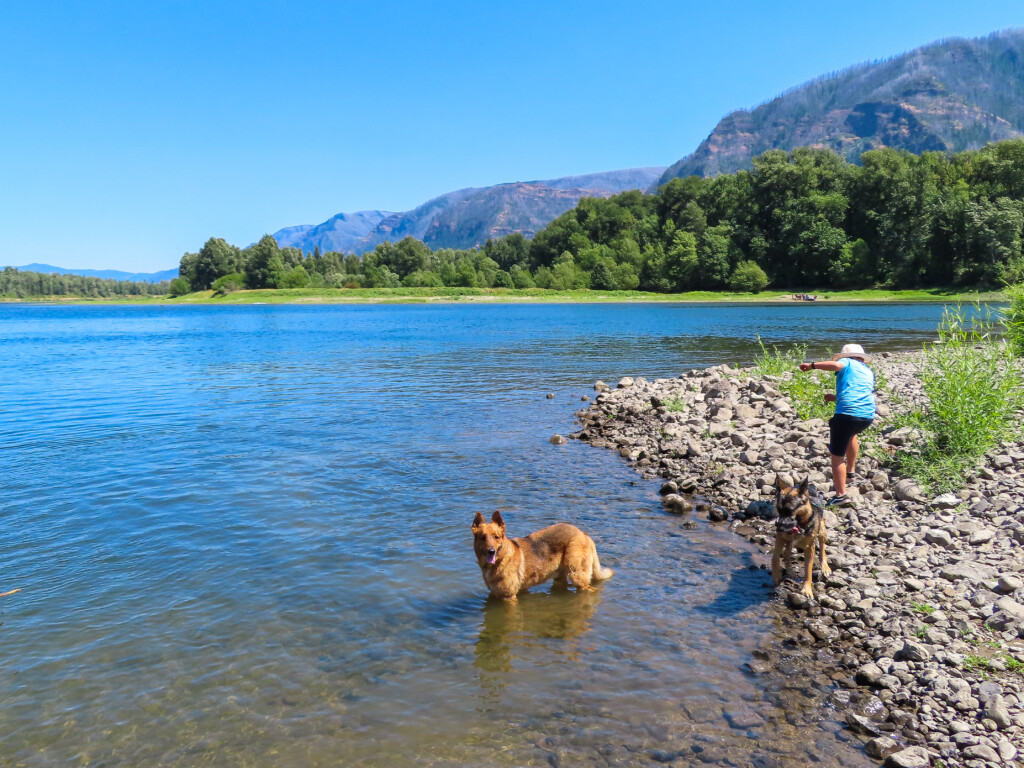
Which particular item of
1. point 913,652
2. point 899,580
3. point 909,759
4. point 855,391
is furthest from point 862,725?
point 855,391

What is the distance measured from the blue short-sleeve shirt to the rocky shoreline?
1.33 m

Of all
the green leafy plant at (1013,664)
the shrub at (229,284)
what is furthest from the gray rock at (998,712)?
the shrub at (229,284)

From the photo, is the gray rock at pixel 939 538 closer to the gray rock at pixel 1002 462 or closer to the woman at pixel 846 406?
the woman at pixel 846 406

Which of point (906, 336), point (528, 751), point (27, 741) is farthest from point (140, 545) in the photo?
point (906, 336)

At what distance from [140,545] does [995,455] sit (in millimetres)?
12924

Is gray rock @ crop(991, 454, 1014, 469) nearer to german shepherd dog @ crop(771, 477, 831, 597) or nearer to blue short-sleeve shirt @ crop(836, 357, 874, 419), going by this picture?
blue short-sleeve shirt @ crop(836, 357, 874, 419)

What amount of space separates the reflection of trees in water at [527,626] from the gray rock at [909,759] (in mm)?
2729

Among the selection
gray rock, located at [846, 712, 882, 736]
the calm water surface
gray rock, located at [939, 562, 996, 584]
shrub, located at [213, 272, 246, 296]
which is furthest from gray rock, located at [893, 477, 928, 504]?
shrub, located at [213, 272, 246, 296]

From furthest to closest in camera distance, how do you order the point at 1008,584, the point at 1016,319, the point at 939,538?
the point at 1016,319 → the point at 939,538 → the point at 1008,584

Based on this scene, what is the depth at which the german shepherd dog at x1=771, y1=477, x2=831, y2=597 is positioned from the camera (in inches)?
282

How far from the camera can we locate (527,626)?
700cm

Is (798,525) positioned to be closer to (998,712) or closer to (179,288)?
(998,712)

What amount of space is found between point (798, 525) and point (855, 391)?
3.11 meters

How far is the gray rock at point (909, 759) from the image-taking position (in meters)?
4.68
